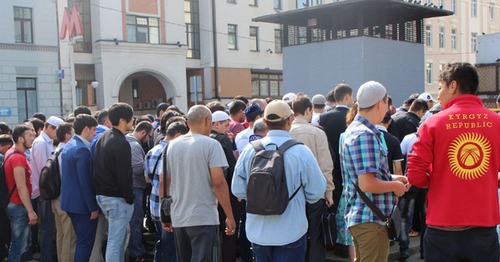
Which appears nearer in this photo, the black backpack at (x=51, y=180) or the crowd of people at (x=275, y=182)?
the crowd of people at (x=275, y=182)

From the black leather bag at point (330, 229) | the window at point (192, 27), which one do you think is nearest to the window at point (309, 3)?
the window at point (192, 27)

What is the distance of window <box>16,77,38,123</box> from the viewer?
2405 cm

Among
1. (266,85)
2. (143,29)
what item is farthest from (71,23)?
(266,85)

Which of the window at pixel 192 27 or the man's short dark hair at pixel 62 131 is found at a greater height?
the window at pixel 192 27

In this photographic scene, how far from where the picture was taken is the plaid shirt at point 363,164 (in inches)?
140

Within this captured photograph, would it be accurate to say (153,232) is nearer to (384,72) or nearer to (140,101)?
(384,72)

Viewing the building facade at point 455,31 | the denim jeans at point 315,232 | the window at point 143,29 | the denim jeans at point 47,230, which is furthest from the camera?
the building facade at point 455,31

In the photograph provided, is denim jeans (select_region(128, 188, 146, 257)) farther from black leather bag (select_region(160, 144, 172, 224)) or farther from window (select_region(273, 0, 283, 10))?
window (select_region(273, 0, 283, 10))

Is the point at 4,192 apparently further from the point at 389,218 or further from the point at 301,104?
Result: the point at 389,218

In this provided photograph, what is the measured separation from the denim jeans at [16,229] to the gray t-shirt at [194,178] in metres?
3.09

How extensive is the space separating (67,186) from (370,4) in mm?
14300

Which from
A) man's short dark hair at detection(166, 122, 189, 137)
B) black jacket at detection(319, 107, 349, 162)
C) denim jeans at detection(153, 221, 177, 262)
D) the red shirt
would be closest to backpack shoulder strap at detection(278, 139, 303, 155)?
man's short dark hair at detection(166, 122, 189, 137)

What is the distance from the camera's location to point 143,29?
3125cm

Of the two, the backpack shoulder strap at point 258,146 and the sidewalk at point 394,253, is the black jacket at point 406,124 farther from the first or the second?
the backpack shoulder strap at point 258,146
